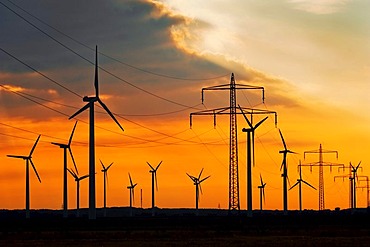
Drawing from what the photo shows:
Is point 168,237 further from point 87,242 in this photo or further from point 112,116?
point 112,116

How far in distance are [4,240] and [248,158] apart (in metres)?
75.5

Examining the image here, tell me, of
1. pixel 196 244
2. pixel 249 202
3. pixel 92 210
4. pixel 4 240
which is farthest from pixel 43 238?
pixel 249 202

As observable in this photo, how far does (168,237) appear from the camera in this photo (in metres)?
104

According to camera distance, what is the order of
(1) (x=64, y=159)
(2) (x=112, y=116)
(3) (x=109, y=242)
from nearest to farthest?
1. (3) (x=109, y=242)
2. (2) (x=112, y=116)
3. (1) (x=64, y=159)

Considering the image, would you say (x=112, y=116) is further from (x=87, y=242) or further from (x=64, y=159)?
(x=64, y=159)

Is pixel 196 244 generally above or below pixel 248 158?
below

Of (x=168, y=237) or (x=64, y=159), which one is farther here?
(x=64, y=159)

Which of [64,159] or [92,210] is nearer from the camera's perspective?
[92,210]

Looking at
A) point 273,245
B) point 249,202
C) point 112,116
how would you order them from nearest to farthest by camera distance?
1. point 273,245
2. point 112,116
3. point 249,202

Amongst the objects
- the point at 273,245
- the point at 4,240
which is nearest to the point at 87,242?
the point at 4,240

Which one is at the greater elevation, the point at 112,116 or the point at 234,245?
the point at 112,116

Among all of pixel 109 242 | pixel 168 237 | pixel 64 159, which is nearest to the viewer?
pixel 109 242

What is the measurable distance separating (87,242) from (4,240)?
1022 cm

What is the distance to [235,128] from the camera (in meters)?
145
